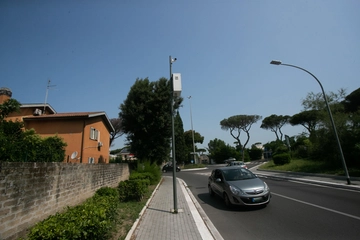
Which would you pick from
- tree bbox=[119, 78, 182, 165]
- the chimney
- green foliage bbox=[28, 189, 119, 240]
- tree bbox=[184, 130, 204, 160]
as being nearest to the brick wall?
green foliage bbox=[28, 189, 119, 240]

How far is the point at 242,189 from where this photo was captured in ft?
23.1

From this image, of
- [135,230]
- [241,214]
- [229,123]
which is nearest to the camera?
[135,230]

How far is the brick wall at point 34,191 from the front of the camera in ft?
12.8

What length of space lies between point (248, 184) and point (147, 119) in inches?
512

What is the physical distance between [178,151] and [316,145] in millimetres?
31042

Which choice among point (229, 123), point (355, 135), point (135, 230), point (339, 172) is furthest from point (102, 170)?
point (229, 123)

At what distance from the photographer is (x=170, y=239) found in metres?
4.66

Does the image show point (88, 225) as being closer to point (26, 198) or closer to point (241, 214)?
point (26, 198)

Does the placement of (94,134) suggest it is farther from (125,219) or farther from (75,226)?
(75,226)

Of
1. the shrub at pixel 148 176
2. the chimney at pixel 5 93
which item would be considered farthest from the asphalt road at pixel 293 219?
the chimney at pixel 5 93

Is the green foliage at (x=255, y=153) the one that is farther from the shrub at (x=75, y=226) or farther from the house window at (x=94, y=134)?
the shrub at (x=75, y=226)

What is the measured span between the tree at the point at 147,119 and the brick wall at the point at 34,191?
10955 mm

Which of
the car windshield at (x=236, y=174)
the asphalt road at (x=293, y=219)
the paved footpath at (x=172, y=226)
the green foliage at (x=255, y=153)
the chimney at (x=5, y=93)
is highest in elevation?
the chimney at (x=5, y=93)

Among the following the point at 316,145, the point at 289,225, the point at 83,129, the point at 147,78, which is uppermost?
the point at 147,78
